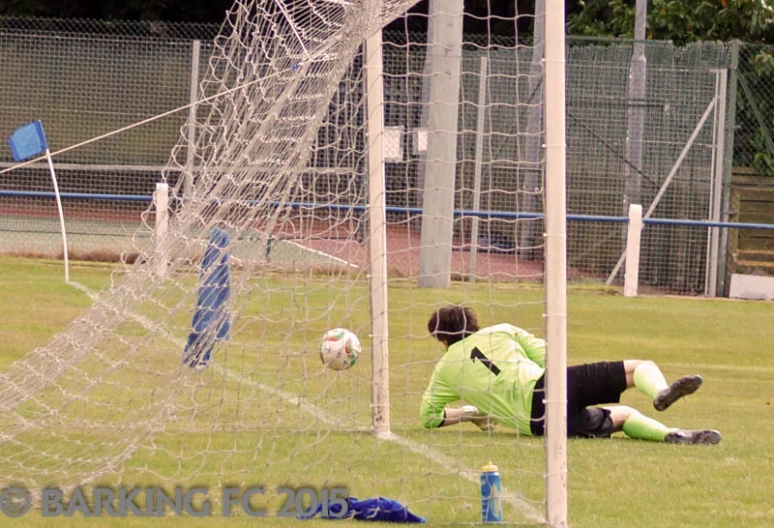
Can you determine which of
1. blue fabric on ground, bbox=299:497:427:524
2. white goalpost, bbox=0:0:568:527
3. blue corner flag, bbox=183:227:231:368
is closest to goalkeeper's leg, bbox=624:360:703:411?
white goalpost, bbox=0:0:568:527

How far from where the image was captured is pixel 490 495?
5539 mm

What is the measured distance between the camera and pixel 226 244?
6930 millimetres

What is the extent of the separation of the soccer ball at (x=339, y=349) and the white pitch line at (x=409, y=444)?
11.6 inches

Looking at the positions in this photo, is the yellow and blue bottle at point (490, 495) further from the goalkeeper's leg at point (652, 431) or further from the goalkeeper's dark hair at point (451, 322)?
the goalkeeper's leg at point (652, 431)

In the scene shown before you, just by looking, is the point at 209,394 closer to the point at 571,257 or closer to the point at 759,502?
the point at 759,502

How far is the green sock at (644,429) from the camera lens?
755cm

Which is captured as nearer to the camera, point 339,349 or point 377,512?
point 377,512

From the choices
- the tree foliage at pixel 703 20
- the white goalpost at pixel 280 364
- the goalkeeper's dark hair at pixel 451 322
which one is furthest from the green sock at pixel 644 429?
the tree foliage at pixel 703 20

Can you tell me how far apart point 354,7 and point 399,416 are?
286 cm

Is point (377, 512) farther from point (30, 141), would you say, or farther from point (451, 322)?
point (30, 141)

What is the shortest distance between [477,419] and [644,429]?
94cm

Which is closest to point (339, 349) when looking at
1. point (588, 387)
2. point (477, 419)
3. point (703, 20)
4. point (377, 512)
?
point (477, 419)

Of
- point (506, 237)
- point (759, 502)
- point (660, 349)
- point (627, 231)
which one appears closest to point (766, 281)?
point (627, 231)

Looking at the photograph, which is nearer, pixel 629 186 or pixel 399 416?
pixel 399 416
